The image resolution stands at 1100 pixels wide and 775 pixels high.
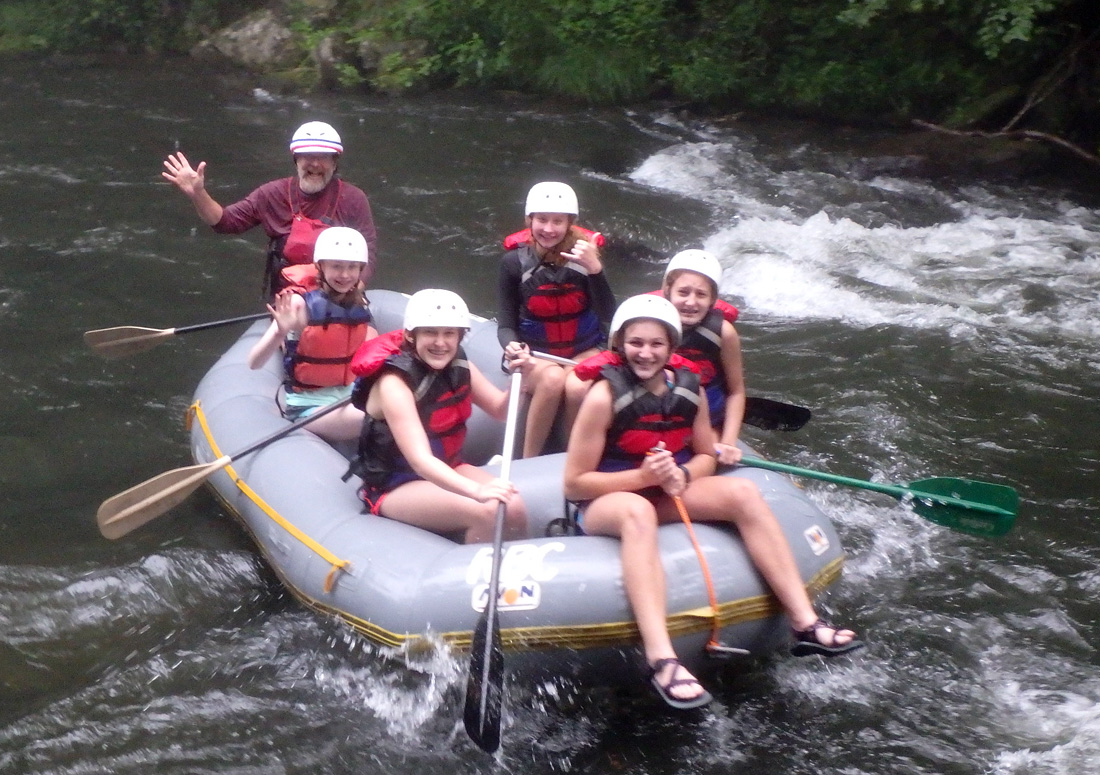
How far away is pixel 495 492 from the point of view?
3467mm

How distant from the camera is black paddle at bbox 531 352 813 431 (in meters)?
4.37

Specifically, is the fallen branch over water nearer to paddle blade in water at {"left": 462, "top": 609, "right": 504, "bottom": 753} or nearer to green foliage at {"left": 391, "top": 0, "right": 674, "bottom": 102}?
green foliage at {"left": 391, "top": 0, "right": 674, "bottom": 102}

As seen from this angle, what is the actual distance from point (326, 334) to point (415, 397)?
881mm

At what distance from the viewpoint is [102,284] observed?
7047 millimetres

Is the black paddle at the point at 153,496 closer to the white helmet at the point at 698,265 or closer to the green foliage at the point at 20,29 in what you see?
the white helmet at the point at 698,265

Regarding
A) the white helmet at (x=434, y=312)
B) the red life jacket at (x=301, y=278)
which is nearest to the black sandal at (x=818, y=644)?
the white helmet at (x=434, y=312)

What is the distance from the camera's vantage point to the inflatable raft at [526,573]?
332 centimetres

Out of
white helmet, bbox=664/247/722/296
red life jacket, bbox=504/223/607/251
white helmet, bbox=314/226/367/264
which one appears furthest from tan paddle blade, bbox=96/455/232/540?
white helmet, bbox=664/247/722/296

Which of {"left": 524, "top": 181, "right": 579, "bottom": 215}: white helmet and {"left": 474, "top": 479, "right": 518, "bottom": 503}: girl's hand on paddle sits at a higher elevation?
{"left": 524, "top": 181, "right": 579, "bottom": 215}: white helmet

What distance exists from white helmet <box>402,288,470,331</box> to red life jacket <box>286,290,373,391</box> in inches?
30.8

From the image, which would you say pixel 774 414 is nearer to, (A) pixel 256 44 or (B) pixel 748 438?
(B) pixel 748 438

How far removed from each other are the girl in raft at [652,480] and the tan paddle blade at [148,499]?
153 cm

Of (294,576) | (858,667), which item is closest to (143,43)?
(294,576)

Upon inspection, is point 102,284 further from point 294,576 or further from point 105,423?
point 294,576
